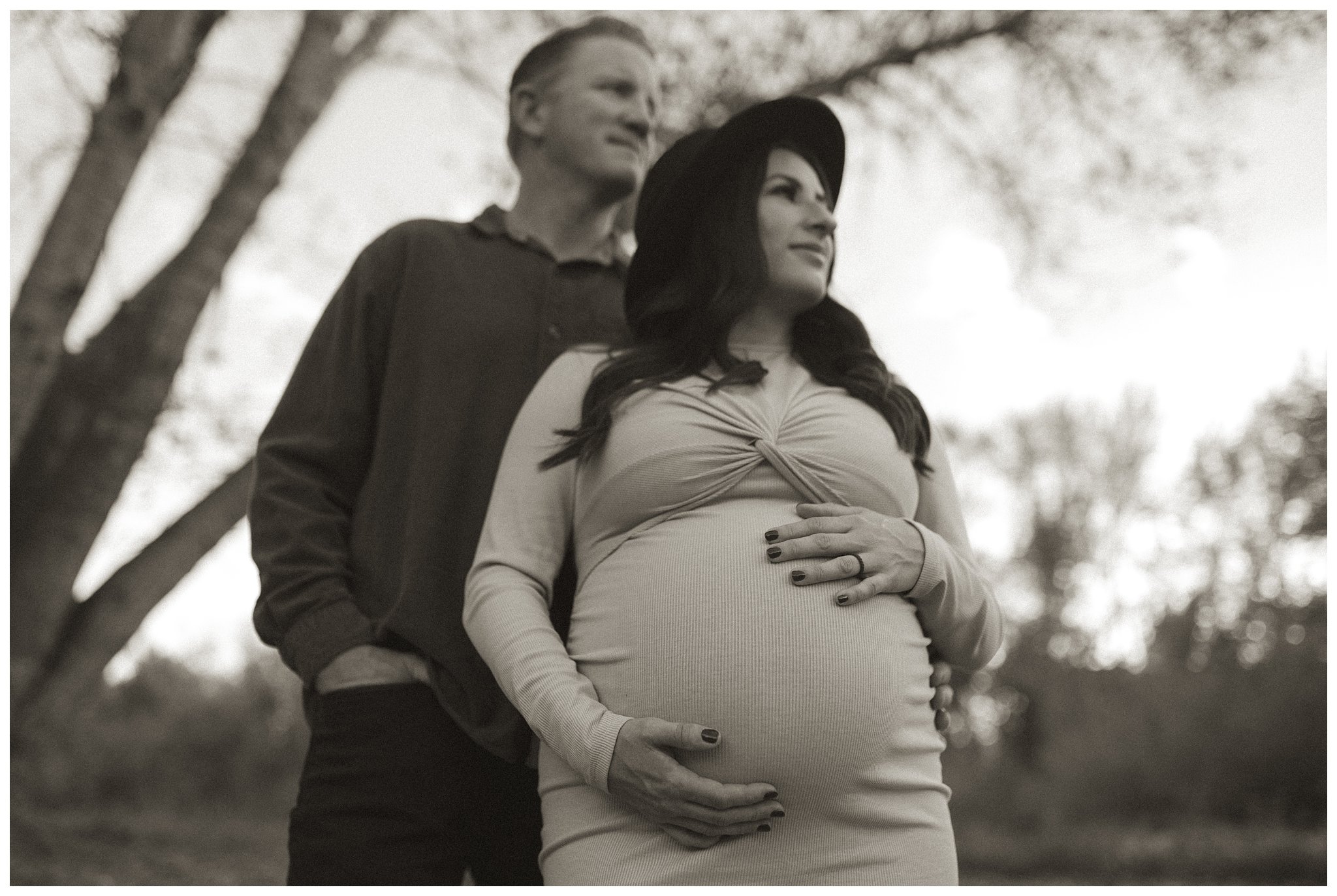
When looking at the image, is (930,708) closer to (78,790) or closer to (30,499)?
(30,499)

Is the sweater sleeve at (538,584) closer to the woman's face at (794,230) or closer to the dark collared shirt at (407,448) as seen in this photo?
the dark collared shirt at (407,448)

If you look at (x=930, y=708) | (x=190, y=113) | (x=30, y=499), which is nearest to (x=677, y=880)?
(x=930, y=708)

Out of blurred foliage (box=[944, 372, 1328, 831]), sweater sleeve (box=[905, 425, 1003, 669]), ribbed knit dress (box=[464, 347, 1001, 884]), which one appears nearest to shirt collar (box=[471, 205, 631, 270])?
ribbed knit dress (box=[464, 347, 1001, 884])

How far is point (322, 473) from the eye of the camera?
225 centimetres

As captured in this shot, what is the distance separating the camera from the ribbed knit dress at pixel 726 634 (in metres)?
1.75

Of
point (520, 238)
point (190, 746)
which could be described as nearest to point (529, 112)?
point (520, 238)

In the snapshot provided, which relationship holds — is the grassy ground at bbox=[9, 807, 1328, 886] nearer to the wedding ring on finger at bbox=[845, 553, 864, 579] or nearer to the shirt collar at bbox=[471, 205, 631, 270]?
the shirt collar at bbox=[471, 205, 631, 270]

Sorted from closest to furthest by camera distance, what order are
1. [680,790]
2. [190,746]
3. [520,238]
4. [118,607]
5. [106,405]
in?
[680,790]
[520,238]
[106,405]
[118,607]
[190,746]

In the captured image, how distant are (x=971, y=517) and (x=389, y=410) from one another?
78.1ft

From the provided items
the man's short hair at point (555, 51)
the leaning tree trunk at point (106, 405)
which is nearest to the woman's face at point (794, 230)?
the man's short hair at point (555, 51)

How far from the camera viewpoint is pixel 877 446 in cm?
203

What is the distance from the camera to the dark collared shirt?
2090 mm

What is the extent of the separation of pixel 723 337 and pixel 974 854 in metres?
11.3

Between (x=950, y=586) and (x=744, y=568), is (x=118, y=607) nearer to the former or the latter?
(x=744, y=568)
